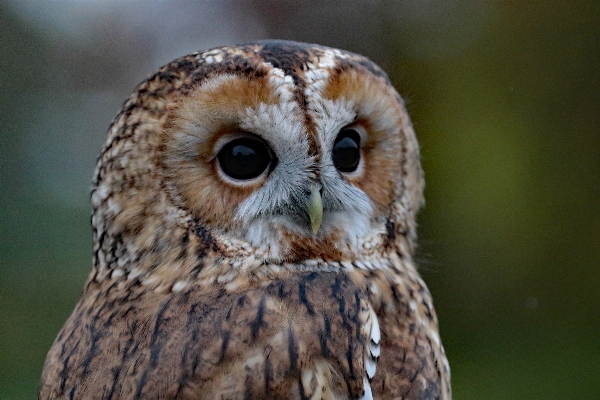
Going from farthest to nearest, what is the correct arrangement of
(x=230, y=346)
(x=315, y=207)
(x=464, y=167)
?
(x=464, y=167)
(x=315, y=207)
(x=230, y=346)

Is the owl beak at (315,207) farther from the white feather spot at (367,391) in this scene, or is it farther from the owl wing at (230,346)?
the white feather spot at (367,391)

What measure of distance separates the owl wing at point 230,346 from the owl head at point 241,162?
0.13m

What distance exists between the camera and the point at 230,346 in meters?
1.05

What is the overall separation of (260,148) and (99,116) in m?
3.25

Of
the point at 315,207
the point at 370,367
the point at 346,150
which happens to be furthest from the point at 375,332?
the point at 346,150

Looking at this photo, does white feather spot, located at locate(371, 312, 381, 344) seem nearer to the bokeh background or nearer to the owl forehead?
the owl forehead

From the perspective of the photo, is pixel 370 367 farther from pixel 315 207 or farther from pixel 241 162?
pixel 241 162

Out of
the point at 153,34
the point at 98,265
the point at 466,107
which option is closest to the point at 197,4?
the point at 153,34

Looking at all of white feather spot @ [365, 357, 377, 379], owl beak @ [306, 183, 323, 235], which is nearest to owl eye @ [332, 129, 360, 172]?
owl beak @ [306, 183, 323, 235]

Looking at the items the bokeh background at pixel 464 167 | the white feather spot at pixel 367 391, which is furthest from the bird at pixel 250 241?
the bokeh background at pixel 464 167

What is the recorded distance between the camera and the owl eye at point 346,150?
1349 mm

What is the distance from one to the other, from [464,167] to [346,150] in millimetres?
2996

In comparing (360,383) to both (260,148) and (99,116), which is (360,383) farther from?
(99,116)

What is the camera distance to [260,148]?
129cm
